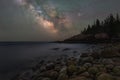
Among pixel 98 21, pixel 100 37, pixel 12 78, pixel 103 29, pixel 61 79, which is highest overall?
pixel 98 21

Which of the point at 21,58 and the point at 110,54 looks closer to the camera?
the point at 110,54

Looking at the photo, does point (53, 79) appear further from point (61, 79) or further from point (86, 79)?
point (86, 79)

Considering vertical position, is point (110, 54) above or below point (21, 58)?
above

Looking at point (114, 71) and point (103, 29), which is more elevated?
point (103, 29)

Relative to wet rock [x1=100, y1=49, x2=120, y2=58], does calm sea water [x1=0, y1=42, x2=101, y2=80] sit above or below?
below

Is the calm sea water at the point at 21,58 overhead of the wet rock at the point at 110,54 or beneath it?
beneath

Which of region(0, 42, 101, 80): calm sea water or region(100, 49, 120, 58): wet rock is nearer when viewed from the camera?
region(0, 42, 101, 80): calm sea water

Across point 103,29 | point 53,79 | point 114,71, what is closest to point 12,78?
point 53,79

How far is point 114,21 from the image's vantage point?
336ft

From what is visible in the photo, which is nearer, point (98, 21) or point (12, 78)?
point (12, 78)

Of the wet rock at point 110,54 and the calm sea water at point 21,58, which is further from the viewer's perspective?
the wet rock at point 110,54

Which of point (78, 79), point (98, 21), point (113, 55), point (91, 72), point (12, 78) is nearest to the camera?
point (78, 79)

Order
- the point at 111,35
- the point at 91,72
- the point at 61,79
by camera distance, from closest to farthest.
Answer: the point at 61,79
the point at 91,72
the point at 111,35

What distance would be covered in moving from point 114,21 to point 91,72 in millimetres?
102137
